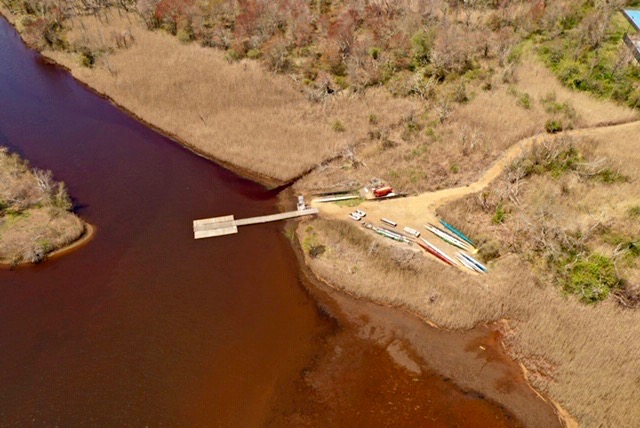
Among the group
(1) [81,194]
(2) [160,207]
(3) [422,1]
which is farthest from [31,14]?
(3) [422,1]

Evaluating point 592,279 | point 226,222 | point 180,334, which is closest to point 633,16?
point 592,279

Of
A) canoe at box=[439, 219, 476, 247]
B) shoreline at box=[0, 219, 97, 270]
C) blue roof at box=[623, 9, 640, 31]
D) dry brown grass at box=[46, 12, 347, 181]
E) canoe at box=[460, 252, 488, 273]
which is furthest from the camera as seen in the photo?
blue roof at box=[623, 9, 640, 31]

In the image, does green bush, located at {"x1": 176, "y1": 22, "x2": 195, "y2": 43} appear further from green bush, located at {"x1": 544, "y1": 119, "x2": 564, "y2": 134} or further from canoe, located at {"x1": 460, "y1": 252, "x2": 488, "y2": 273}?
canoe, located at {"x1": 460, "y1": 252, "x2": 488, "y2": 273}

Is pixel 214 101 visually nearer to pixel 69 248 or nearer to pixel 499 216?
pixel 69 248

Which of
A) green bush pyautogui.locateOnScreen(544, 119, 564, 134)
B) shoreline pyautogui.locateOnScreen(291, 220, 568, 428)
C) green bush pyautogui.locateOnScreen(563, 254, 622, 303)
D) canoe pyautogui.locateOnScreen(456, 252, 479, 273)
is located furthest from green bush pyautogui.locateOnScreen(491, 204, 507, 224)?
green bush pyautogui.locateOnScreen(544, 119, 564, 134)

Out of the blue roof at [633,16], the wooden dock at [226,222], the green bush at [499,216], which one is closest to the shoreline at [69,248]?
the wooden dock at [226,222]

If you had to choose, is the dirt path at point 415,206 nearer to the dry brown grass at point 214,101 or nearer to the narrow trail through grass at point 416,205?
the narrow trail through grass at point 416,205
